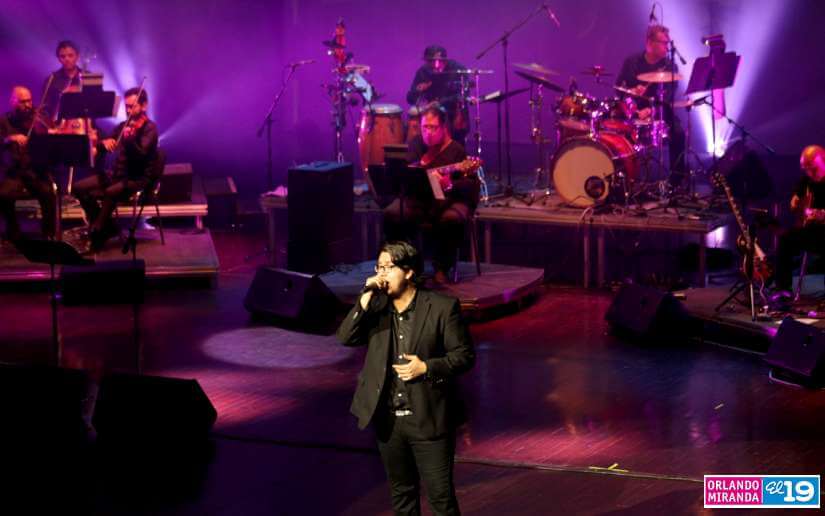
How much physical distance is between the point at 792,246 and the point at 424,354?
17.5 feet

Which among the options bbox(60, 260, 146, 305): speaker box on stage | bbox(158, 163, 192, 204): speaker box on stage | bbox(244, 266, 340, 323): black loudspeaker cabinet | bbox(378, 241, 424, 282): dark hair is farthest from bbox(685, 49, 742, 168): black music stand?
bbox(378, 241, 424, 282): dark hair

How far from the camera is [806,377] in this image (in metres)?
8.48

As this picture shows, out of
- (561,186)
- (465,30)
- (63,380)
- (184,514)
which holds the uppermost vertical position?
(465,30)

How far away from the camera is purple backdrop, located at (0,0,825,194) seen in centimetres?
1407

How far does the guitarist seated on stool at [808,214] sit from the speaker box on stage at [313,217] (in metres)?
3.99

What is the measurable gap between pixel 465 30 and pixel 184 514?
1004 centimetres

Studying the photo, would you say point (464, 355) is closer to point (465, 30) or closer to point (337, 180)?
point (337, 180)

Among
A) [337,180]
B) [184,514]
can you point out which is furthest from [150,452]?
[337,180]

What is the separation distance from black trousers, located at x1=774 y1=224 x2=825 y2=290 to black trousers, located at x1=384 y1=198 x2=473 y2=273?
2.57 meters

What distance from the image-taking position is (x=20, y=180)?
11961mm

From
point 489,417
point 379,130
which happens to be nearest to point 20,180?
point 379,130

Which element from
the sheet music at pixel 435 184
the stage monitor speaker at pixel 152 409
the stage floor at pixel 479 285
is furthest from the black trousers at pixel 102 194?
the stage monitor speaker at pixel 152 409

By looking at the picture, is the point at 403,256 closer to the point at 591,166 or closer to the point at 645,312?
the point at 645,312

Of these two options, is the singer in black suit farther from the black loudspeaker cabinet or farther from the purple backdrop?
the purple backdrop
